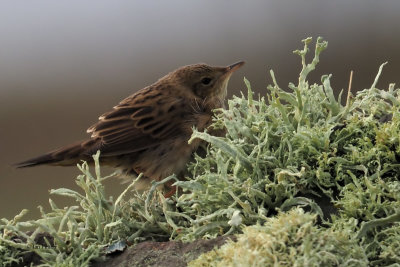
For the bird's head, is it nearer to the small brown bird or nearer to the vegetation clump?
the small brown bird

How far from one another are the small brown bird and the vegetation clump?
100cm

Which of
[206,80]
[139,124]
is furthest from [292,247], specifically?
[206,80]

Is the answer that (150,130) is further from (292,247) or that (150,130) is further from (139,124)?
(292,247)

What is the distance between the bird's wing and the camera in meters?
3.89

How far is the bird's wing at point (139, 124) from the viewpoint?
3887 millimetres

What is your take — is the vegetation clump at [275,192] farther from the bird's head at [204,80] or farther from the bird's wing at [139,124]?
the bird's head at [204,80]

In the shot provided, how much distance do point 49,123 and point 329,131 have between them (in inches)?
287

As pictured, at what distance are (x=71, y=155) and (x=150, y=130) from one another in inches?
17.9

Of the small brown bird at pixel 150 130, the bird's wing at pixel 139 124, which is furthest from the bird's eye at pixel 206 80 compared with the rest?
the bird's wing at pixel 139 124

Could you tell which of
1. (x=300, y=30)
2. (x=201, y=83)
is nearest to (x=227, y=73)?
(x=201, y=83)

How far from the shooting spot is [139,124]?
161 inches

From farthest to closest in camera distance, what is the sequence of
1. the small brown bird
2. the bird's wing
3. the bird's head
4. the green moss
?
the bird's head < the bird's wing < the small brown bird < the green moss

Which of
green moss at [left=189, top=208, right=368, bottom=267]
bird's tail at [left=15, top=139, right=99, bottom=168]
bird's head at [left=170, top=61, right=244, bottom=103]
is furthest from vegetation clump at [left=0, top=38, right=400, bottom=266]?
bird's head at [left=170, top=61, right=244, bottom=103]

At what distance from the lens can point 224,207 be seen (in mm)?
2209
